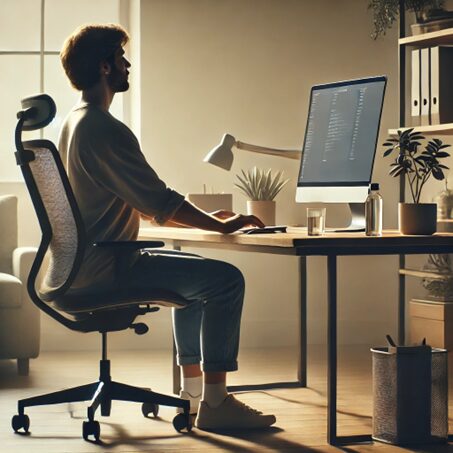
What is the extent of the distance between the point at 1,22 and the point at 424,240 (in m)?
3.13

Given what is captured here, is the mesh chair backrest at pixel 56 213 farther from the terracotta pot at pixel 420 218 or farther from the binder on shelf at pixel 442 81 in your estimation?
the binder on shelf at pixel 442 81

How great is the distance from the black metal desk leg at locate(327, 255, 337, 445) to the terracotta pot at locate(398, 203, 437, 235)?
0.30m

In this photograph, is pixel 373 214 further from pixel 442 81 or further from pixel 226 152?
pixel 442 81

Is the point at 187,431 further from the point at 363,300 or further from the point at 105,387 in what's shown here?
the point at 363,300

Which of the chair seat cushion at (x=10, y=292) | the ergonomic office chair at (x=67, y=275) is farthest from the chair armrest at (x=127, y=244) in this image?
the chair seat cushion at (x=10, y=292)

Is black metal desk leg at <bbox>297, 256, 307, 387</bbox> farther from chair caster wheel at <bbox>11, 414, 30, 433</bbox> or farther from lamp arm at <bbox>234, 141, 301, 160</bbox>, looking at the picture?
chair caster wheel at <bbox>11, 414, 30, 433</bbox>

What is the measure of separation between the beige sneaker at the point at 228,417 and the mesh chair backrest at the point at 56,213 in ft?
2.10

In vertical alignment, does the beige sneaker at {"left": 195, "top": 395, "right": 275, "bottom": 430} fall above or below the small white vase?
below

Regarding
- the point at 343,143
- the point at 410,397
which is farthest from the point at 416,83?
the point at 410,397

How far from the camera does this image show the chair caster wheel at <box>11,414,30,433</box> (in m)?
3.37

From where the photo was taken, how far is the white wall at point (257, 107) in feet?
17.6

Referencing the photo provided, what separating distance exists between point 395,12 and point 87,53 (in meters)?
2.27

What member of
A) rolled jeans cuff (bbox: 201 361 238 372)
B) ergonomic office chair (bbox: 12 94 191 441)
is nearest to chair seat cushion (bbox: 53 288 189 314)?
ergonomic office chair (bbox: 12 94 191 441)

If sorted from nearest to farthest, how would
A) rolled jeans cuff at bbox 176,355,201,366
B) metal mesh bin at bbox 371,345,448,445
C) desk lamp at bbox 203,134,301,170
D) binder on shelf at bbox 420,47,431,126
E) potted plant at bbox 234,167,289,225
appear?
1. metal mesh bin at bbox 371,345,448,445
2. rolled jeans cuff at bbox 176,355,201,366
3. potted plant at bbox 234,167,289,225
4. desk lamp at bbox 203,134,301,170
5. binder on shelf at bbox 420,47,431,126
